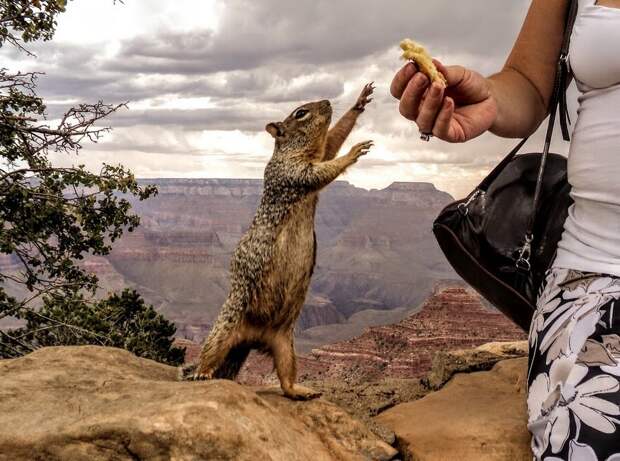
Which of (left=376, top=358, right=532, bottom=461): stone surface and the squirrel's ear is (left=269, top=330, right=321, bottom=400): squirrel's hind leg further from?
the squirrel's ear

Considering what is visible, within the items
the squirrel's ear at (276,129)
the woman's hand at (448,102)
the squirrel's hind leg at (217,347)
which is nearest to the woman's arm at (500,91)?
the woman's hand at (448,102)

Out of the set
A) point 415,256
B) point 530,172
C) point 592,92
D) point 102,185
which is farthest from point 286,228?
point 415,256

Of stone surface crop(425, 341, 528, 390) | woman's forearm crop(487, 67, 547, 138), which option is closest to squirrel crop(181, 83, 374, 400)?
woman's forearm crop(487, 67, 547, 138)

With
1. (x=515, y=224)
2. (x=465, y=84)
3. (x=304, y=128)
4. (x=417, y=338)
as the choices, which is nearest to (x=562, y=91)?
(x=465, y=84)

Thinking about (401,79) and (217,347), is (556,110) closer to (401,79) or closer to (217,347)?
(401,79)

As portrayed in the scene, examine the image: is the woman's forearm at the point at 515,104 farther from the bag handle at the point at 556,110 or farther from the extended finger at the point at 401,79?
the extended finger at the point at 401,79

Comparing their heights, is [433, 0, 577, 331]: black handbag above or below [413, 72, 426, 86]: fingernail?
below
